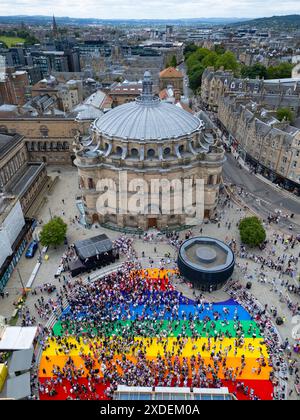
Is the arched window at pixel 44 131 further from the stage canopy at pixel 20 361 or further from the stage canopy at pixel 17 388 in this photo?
the stage canopy at pixel 17 388

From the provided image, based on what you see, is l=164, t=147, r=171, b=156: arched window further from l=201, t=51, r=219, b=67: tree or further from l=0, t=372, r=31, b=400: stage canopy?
l=201, t=51, r=219, b=67: tree

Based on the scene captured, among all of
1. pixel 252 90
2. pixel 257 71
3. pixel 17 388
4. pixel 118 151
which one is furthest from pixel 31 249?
pixel 257 71

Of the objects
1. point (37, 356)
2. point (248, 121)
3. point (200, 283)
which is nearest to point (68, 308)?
point (37, 356)

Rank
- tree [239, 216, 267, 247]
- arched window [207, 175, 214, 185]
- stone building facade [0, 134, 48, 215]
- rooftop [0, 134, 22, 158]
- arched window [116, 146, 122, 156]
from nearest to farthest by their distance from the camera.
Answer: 1. tree [239, 216, 267, 247]
2. arched window [116, 146, 122, 156]
3. arched window [207, 175, 214, 185]
4. stone building facade [0, 134, 48, 215]
5. rooftop [0, 134, 22, 158]

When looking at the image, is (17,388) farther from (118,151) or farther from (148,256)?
(118,151)

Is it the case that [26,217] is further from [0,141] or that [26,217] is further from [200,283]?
[200,283]

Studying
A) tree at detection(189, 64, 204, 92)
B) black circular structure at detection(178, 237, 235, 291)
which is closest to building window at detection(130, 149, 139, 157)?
black circular structure at detection(178, 237, 235, 291)
